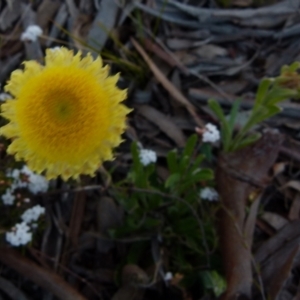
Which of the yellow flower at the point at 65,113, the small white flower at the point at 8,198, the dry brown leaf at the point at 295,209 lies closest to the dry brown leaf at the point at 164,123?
the dry brown leaf at the point at 295,209

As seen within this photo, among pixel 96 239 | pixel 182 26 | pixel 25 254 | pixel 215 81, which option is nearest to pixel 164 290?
pixel 96 239

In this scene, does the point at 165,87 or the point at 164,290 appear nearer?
the point at 164,290

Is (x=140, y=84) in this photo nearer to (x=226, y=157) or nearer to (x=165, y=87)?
(x=165, y=87)

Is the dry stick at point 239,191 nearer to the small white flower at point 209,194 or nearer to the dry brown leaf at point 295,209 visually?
the small white flower at point 209,194

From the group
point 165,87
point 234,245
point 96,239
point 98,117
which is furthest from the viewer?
point 165,87

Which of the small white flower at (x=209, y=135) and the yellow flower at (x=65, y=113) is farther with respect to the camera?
the small white flower at (x=209, y=135)

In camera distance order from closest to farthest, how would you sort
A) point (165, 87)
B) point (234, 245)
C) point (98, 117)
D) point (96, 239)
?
point (98, 117)
point (234, 245)
point (96, 239)
point (165, 87)
